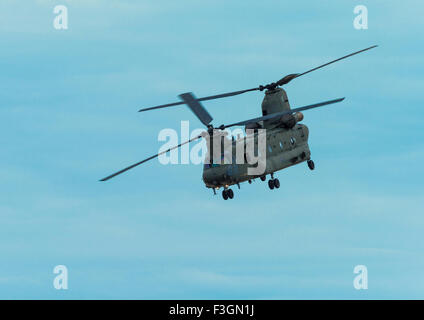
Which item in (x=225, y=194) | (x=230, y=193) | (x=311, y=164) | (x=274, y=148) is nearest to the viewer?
(x=225, y=194)

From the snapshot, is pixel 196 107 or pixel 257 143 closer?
pixel 196 107

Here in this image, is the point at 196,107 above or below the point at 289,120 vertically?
below

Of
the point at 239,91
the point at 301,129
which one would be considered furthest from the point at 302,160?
the point at 239,91

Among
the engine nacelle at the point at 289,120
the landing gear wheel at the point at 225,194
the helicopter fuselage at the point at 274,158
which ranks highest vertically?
the engine nacelle at the point at 289,120

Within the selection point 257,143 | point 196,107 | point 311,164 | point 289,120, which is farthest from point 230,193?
point 311,164

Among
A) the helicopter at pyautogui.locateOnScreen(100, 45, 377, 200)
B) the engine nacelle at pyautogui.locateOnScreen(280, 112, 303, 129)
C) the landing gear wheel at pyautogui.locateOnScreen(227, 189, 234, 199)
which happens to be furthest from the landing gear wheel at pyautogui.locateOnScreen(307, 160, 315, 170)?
the landing gear wheel at pyautogui.locateOnScreen(227, 189, 234, 199)

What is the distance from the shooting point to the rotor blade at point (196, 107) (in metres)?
75.3

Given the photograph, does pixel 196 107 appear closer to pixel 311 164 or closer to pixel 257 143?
pixel 257 143

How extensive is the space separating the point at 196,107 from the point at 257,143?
25.6 feet

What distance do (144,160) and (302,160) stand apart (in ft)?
61.8

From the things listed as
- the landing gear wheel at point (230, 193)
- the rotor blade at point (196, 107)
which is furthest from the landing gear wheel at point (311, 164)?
the rotor blade at point (196, 107)

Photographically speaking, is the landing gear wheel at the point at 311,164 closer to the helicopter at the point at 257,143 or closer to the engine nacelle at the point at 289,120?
the helicopter at the point at 257,143

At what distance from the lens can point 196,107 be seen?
76.5 m

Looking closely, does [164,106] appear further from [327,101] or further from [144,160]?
[327,101]
